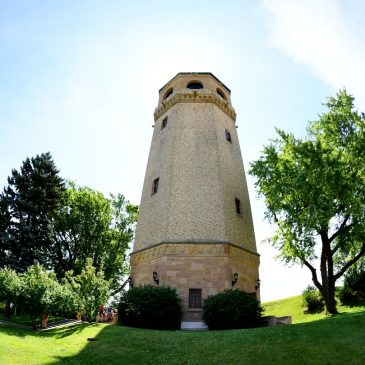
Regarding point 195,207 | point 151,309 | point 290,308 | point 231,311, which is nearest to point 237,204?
point 195,207

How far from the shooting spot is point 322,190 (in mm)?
20484

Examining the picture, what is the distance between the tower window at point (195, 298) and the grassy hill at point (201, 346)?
440 centimetres

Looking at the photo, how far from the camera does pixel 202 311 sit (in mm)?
20094

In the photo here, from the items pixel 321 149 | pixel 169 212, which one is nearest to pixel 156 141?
pixel 169 212

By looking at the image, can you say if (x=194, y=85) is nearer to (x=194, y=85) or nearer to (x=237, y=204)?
(x=194, y=85)

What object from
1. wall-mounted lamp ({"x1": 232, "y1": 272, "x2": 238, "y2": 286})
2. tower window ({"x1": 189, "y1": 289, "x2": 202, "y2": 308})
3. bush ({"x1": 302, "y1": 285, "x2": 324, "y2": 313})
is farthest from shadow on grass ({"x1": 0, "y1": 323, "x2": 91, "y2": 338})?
bush ({"x1": 302, "y1": 285, "x2": 324, "y2": 313})

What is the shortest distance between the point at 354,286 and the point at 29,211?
80.8ft

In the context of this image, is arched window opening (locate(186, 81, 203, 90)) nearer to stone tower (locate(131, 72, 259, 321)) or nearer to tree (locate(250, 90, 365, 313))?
stone tower (locate(131, 72, 259, 321))

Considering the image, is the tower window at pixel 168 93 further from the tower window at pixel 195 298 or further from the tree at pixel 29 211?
the tower window at pixel 195 298

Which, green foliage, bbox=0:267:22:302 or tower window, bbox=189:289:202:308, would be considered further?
tower window, bbox=189:289:202:308

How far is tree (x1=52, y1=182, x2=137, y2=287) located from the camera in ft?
110

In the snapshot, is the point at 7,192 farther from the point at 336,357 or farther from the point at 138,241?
the point at 336,357

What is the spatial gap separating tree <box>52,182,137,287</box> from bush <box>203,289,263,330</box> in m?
16.5

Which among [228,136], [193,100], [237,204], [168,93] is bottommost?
[237,204]
